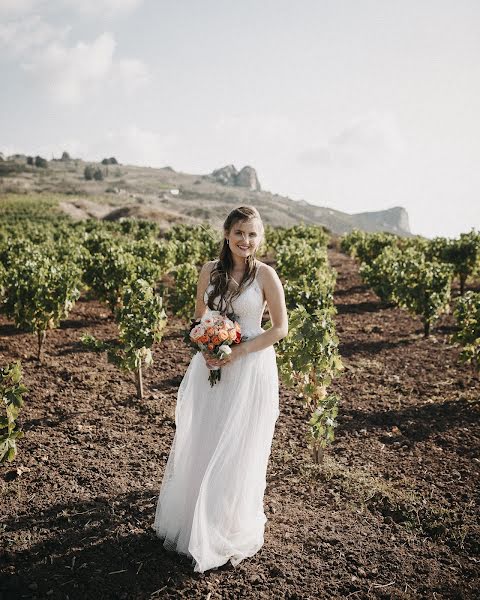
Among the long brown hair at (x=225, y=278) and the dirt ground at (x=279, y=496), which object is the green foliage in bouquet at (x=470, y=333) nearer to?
the dirt ground at (x=279, y=496)

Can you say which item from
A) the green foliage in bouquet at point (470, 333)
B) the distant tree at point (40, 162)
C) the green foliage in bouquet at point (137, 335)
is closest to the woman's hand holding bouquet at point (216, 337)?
the green foliage in bouquet at point (137, 335)

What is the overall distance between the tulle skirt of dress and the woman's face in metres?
0.96

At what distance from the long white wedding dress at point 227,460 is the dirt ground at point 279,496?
228 millimetres

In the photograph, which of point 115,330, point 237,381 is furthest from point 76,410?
point 115,330

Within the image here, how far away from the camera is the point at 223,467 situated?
11.9ft

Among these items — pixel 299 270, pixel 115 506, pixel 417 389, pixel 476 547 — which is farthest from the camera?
pixel 299 270

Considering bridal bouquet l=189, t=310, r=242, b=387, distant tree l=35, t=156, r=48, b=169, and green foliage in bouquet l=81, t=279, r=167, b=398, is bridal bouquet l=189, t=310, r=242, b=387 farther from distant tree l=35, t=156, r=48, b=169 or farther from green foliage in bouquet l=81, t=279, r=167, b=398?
distant tree l=35, t=156, r=48, b=169

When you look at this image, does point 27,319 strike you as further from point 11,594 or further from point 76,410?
point 11,594

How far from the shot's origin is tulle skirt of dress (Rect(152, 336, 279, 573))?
3.60m

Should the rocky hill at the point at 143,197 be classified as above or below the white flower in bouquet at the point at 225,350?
above

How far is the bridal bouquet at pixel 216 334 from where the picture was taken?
343cm

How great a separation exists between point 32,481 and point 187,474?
2276 millimetres

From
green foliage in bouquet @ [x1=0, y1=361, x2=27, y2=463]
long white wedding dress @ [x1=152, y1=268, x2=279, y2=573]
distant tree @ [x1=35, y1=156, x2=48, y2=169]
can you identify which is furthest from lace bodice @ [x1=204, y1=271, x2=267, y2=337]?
distant tree @ [x1=35, y1=156, x2=48, y2=169]

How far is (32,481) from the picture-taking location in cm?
486
